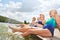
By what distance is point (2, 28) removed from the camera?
3.33 meters

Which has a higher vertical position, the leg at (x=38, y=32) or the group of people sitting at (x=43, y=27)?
the group of people sitting at (x=43, y=27)

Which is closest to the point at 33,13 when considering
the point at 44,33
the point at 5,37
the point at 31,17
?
the point at 31,17

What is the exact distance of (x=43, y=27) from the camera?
10.8 feet

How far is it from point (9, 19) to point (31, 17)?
401 millimetres

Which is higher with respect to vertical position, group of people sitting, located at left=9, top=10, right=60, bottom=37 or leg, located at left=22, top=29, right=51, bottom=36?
group of people sitting, located at left=9, top=10, right=60, bottom=37

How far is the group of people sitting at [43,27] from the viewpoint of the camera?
3.27 meters

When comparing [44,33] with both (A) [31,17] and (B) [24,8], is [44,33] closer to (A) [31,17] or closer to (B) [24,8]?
(A) [31,17]

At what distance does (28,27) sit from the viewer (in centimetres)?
335

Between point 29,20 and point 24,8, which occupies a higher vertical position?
point 24,8

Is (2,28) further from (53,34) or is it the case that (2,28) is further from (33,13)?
(53,34)

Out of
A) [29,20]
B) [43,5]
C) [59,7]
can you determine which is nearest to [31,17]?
[29,20]

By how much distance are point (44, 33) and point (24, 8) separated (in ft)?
1.95

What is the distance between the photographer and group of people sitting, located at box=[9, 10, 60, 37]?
3266 millimetres

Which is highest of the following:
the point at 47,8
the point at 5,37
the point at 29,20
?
the point at 47,8
